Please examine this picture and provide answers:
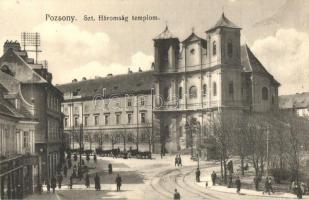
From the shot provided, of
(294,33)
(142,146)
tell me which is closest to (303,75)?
(294,33)

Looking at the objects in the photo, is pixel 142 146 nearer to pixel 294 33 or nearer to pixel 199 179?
pixel 199 179

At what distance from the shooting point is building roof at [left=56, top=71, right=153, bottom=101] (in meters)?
79.6

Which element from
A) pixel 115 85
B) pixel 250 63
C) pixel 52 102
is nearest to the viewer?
pixel 52 102

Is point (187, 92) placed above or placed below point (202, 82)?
below

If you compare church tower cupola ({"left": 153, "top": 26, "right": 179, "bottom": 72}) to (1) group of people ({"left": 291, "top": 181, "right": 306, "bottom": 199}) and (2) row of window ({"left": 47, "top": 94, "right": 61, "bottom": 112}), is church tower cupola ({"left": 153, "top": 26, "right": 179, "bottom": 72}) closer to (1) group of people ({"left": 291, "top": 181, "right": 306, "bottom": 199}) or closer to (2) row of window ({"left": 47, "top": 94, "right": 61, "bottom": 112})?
(2) row of window ({"left": 47, "top": 94, "right": 61, "bottom": 112})

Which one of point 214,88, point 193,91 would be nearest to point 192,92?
point 193,91

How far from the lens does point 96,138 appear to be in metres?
82.6

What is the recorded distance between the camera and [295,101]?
108875 millimetres

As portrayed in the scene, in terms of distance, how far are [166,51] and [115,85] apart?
56.0 ft

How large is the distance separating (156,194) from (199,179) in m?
7.81

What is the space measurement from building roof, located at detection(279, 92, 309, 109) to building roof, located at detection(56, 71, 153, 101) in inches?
1530

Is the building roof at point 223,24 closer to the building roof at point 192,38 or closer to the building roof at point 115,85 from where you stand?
the building roof at point 192,38

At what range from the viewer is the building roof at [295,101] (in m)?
106

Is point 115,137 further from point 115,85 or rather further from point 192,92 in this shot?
point 192,92
